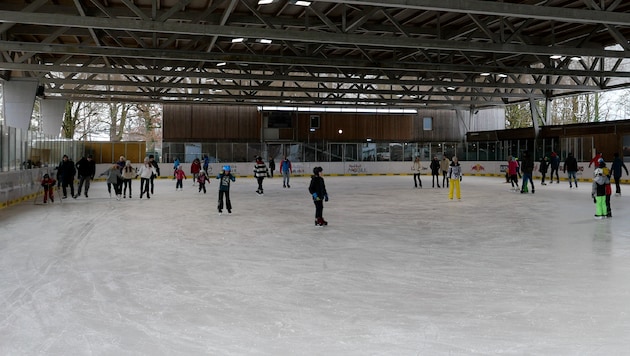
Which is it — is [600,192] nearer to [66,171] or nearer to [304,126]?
[66,171]

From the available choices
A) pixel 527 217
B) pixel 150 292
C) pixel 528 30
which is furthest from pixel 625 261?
pixel 528 30

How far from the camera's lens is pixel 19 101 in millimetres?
24953

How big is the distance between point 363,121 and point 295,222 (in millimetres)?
32730

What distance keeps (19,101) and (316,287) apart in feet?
79.6

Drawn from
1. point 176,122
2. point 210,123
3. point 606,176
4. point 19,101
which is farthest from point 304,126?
point 606,176

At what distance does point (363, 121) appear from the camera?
4453 centimetres

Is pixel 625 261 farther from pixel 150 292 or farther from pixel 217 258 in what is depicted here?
pixel 150 292

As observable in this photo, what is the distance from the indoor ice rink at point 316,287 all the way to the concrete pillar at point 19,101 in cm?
1442

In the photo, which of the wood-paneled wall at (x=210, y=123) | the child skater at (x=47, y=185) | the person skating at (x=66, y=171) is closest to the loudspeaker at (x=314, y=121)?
the wood-paneled wall at (x=210, y=123)

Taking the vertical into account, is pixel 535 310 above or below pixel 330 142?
below

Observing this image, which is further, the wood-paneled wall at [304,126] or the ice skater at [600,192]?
the wood-paneled wall at [304,126]

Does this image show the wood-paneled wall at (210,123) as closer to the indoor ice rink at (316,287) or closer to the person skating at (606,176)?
the indoor ice rink at (316,287)

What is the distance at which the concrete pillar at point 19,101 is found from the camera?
81.0ft

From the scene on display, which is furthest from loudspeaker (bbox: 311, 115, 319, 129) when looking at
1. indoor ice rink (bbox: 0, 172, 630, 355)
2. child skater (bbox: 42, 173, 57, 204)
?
indoor ice rink (bbox: 0, 172, 630, 355)
